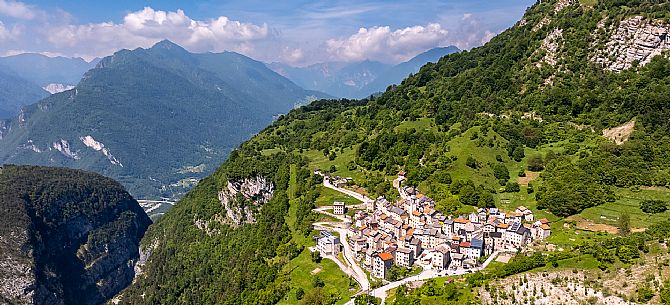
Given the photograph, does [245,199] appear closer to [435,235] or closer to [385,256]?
[385,256]

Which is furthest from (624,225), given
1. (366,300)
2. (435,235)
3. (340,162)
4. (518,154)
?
(340,162)

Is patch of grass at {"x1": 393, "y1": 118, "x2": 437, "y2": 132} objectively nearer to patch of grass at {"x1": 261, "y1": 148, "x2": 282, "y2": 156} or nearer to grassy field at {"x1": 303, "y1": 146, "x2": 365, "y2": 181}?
grassy field at {"x1": 303, "y1": 146, "x2": 365, "y2": 181}

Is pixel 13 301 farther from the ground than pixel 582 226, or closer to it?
closer to it

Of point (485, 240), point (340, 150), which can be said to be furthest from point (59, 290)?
point (485, 240)

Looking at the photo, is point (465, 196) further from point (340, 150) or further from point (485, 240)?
point (340, 150)

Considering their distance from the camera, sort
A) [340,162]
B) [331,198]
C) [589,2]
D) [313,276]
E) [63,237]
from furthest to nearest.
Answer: [63,237] < [589,2] < [340,162] < [331,198] < [313,276]
